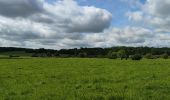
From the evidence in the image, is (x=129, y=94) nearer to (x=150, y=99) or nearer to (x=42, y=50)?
(x=150, y=99)

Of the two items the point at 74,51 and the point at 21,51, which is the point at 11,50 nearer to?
the point at 21,51

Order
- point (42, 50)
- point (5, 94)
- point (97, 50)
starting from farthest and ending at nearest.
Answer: point (97, 50) → point (42, 50) → point (5, 94)

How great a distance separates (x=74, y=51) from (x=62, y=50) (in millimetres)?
7527

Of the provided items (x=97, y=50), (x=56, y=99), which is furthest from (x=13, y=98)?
(x=97, y=50)

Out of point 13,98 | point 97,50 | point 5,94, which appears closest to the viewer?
point 13,98

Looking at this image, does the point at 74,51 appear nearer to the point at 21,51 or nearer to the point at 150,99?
the point at 21,51

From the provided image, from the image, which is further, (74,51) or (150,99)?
(74,51)

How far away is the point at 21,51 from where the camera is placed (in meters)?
188

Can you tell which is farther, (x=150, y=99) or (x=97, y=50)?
(x=97, y=50)

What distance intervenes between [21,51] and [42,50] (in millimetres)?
15034

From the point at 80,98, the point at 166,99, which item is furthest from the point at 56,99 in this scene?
the point at 166,99

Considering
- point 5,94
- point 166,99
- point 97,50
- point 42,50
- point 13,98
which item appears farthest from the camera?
point 97,50

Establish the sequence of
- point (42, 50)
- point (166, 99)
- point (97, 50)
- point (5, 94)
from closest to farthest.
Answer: point (166, 99)
point (5, 94)
point (42, 50)
point (97, 50)

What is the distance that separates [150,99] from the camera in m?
13.9
